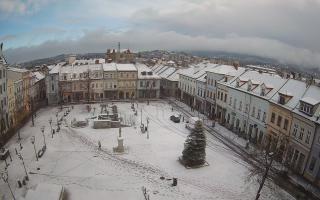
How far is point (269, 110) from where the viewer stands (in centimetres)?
3972

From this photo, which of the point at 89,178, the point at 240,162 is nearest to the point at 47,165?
the point at 89,178

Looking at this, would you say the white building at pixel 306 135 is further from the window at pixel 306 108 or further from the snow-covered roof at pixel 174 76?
the snow-covered roof at pixel 174 76

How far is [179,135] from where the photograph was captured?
146 feet

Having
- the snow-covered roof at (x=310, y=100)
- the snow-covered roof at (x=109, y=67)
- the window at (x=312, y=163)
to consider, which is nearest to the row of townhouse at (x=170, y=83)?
the snow-covered roof at (x=109, y=67)

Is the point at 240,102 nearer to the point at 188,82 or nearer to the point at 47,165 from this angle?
the point at 188,82

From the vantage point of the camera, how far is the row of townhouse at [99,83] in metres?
66.1

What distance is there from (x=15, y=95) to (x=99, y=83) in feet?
72.9

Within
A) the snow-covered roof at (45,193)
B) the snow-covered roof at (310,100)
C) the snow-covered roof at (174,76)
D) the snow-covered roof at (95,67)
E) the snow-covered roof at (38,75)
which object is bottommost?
the snow-covered roof at (45,193)

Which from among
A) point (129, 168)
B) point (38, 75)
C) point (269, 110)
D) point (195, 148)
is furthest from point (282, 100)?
point (38, 75)

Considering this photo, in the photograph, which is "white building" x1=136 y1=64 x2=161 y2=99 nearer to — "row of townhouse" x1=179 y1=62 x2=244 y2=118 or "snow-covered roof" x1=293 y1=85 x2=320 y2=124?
"row of townhouse" x1=179 y1=62 x2=244 y2=118

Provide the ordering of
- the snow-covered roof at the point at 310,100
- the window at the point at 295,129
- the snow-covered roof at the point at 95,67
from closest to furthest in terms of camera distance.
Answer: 1. the snow-covered roof at the point at 310,100
2. the window at the point at 295,129
3. the snow-covered roof at the point at 95,67

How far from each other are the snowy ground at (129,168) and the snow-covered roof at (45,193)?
200cm

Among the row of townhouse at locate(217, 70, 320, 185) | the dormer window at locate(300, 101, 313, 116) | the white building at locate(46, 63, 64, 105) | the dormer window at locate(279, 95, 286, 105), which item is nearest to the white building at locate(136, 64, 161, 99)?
the white building at locate(46, 63, 64, 105)

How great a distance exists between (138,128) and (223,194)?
75.0ft
